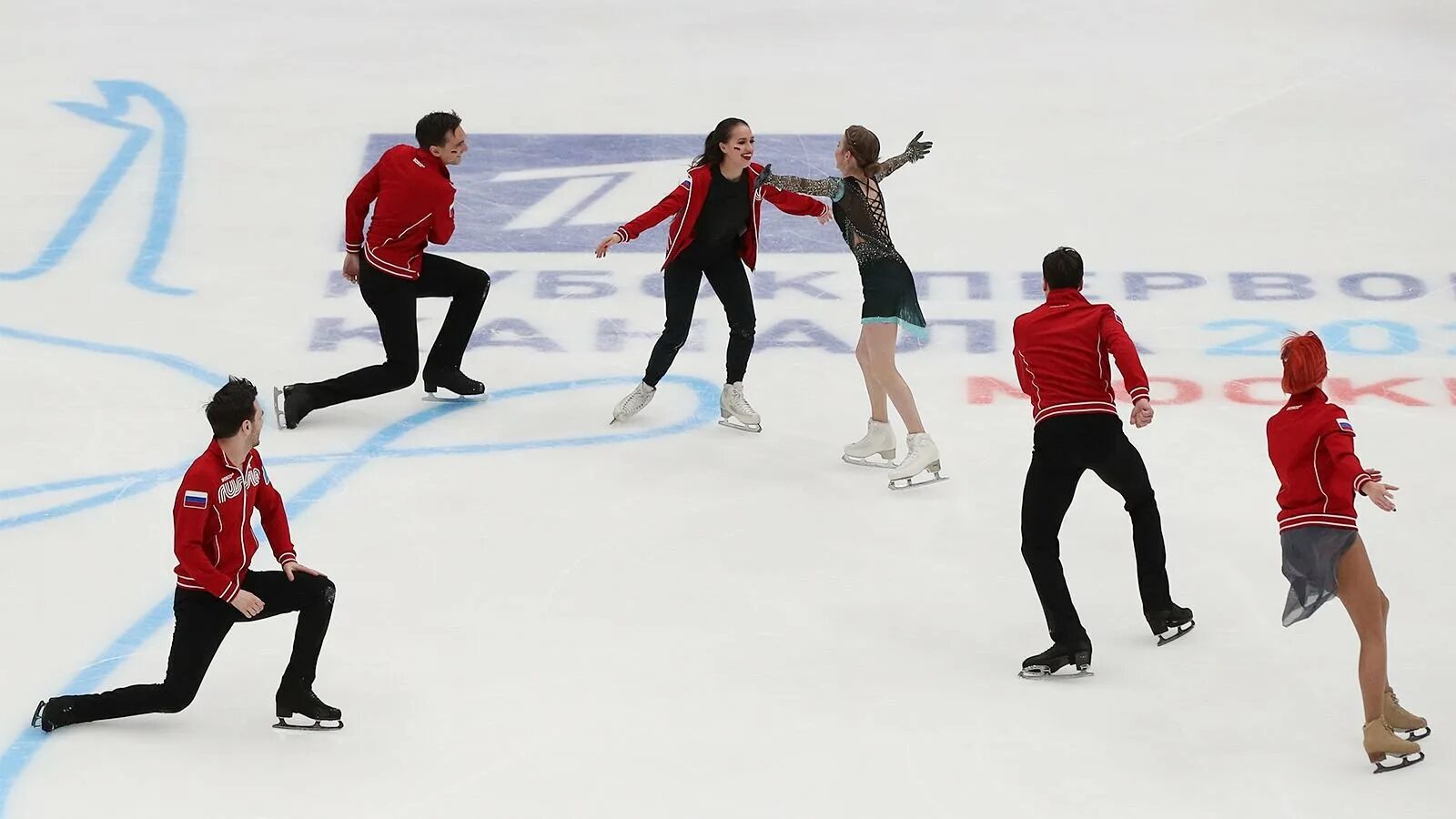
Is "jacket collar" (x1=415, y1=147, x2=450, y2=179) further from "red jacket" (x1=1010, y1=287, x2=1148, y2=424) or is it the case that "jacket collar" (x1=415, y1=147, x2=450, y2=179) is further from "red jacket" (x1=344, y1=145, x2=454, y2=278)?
"red jacket" (x1=1010, y1=287, x2=1148, y2=424)

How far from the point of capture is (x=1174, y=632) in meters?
6.92

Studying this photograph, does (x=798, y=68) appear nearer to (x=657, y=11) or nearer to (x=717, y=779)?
(x=657, y=11)

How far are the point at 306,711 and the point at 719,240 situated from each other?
11.5ft

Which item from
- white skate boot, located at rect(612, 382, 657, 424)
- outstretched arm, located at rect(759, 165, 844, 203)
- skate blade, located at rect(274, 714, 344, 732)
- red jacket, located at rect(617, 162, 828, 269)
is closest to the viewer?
skate blade, located at rect(274, 714, 344, 732)

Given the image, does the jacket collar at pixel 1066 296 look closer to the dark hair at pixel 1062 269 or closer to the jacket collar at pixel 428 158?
the dark hair at pixel 1062 269

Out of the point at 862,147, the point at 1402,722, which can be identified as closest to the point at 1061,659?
the point at 1402,722

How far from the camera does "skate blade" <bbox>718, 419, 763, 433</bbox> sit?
29.8 ft

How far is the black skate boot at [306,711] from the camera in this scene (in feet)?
19.9

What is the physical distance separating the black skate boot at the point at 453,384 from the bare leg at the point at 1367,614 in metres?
4.85

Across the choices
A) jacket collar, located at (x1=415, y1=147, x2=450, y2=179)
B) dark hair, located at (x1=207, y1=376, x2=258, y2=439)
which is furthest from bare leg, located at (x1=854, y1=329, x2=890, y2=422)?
dark hair, located at (x1=207, y1=376, x2=258, y2=439)

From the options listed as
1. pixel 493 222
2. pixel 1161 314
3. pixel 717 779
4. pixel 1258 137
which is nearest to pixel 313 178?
pixel 493 222

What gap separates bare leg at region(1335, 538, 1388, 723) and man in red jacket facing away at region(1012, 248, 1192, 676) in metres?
0.97

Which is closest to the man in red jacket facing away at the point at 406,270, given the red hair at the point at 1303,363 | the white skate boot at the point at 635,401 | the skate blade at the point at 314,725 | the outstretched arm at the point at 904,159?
the white skate boot at the point at 635,401

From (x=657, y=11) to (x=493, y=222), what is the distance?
4.77m
